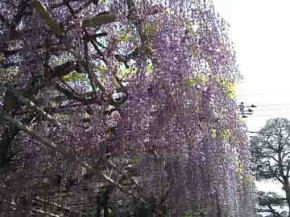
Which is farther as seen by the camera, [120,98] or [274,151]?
[274,151]

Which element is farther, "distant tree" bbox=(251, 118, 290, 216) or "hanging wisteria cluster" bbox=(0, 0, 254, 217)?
"distant tree" bbox=(251, 118, 290, 216)

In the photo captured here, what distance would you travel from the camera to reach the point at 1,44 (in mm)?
3594

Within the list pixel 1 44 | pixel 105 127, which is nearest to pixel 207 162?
pixel 105 127

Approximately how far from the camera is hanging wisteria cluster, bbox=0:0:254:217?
138 inches

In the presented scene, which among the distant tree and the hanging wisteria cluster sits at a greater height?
the distant tree

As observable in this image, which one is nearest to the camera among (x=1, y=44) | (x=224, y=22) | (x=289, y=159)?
(x=1, y=44)

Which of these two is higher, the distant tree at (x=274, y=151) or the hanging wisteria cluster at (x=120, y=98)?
the distant tree at (x=274, y=151)

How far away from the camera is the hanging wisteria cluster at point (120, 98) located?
3.52 metres

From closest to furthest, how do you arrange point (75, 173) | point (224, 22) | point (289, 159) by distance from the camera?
point (224, 22), point (75, 173), point (289, 159)

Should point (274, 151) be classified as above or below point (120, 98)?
above

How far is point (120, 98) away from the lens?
4137mm

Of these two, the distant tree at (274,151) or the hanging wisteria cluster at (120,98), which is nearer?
the hanging wisteria cluster at (120,98)

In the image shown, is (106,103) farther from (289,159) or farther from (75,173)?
(289,159)

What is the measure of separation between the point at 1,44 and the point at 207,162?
225 cm
